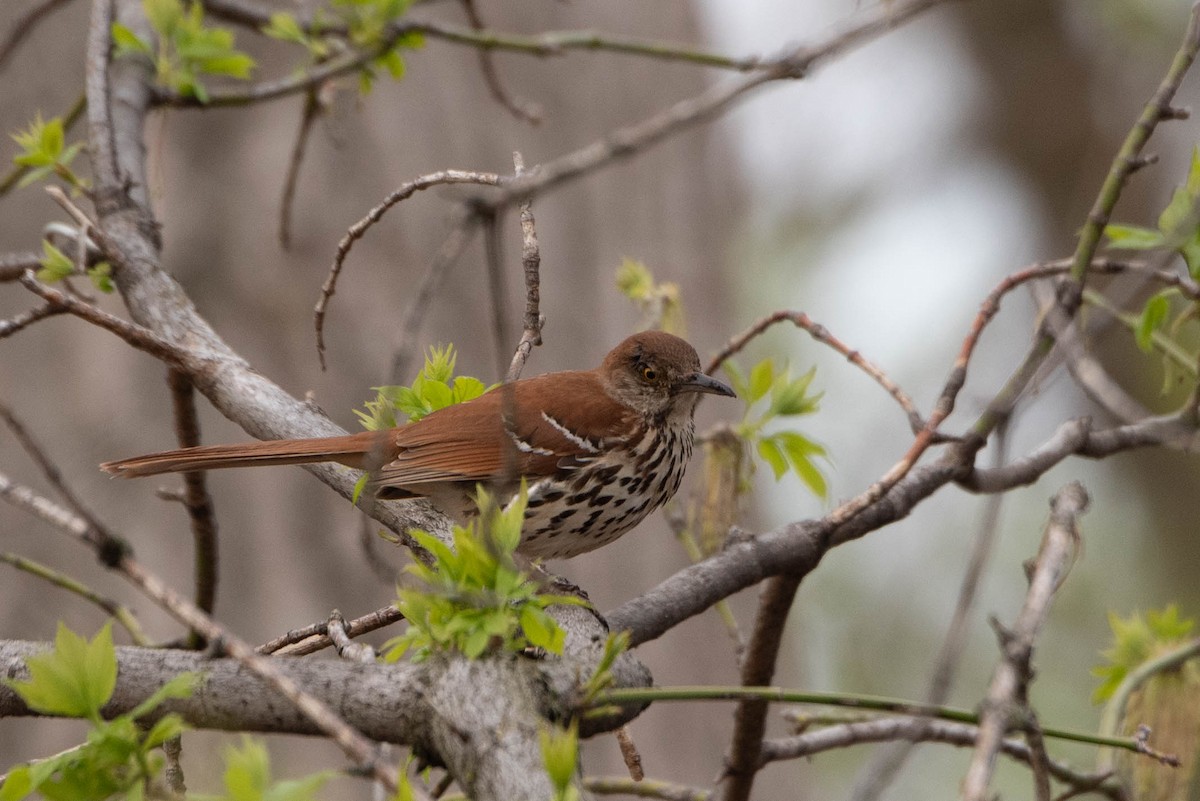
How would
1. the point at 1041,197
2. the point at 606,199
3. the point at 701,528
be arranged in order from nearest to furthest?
the point at 701,528, the point at 606,199, the point at 1041,197

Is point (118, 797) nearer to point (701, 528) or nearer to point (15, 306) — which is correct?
point (701, 528)

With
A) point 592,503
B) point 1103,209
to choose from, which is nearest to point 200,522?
point 592,503

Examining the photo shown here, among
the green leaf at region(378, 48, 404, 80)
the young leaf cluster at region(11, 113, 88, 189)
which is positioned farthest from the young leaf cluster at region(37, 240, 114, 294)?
the green leaf at region(378, 48, 404, 80)

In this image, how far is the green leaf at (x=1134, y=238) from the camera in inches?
82.6

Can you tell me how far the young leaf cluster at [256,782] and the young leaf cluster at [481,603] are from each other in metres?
0.31

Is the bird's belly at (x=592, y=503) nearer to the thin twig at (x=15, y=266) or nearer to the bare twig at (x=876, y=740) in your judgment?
the bare twig at (x=876, y=740)

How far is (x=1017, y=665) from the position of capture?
112cm

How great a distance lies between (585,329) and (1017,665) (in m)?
3.66

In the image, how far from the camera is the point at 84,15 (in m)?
4.26

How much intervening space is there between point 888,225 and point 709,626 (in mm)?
4954

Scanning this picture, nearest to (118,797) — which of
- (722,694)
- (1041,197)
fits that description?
(722,694)

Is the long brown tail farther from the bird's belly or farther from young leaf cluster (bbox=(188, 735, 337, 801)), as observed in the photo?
young leaf cluster (bbox=(188, 735, 337, 801))

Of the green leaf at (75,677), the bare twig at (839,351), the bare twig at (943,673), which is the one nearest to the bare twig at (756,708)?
the bare twig at (839,351)

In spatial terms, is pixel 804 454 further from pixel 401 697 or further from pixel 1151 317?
pixel 401 697
